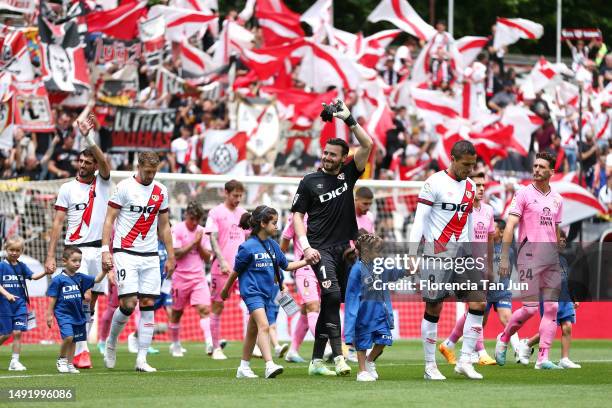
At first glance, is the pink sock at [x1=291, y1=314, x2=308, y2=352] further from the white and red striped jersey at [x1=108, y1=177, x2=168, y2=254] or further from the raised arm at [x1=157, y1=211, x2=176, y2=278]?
the white and red striped jersey at [x1=108, y1=177, x2=168, y2=254]

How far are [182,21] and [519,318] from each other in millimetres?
13745

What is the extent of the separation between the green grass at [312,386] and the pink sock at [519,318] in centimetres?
39

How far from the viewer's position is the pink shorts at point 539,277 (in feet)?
49.7

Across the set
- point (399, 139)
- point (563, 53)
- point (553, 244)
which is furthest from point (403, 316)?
point (563, 53)

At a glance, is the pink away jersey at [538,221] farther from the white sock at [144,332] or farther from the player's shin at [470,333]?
the white sock at [144,332]

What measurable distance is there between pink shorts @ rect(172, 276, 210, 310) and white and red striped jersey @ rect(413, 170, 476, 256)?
6517mm

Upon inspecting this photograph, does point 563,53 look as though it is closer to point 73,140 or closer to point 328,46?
point 328,46

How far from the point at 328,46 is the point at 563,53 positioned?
18464 millimetres

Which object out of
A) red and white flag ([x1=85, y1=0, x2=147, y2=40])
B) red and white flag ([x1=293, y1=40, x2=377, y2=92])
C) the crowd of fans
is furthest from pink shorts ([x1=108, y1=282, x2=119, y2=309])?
red and white flag ([x1=293, y1=40, x2=377, y2=92])

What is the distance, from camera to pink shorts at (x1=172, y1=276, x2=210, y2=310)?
1941 cm

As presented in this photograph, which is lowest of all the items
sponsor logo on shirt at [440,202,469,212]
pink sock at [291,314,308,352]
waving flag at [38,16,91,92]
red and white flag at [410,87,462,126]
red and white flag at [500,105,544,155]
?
pink sock at [291,314,308,352]

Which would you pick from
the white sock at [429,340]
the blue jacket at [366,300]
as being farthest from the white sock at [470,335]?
the blue jacket at [366,300]

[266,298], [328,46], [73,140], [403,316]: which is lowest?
[403,316]

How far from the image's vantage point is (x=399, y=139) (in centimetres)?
2866
